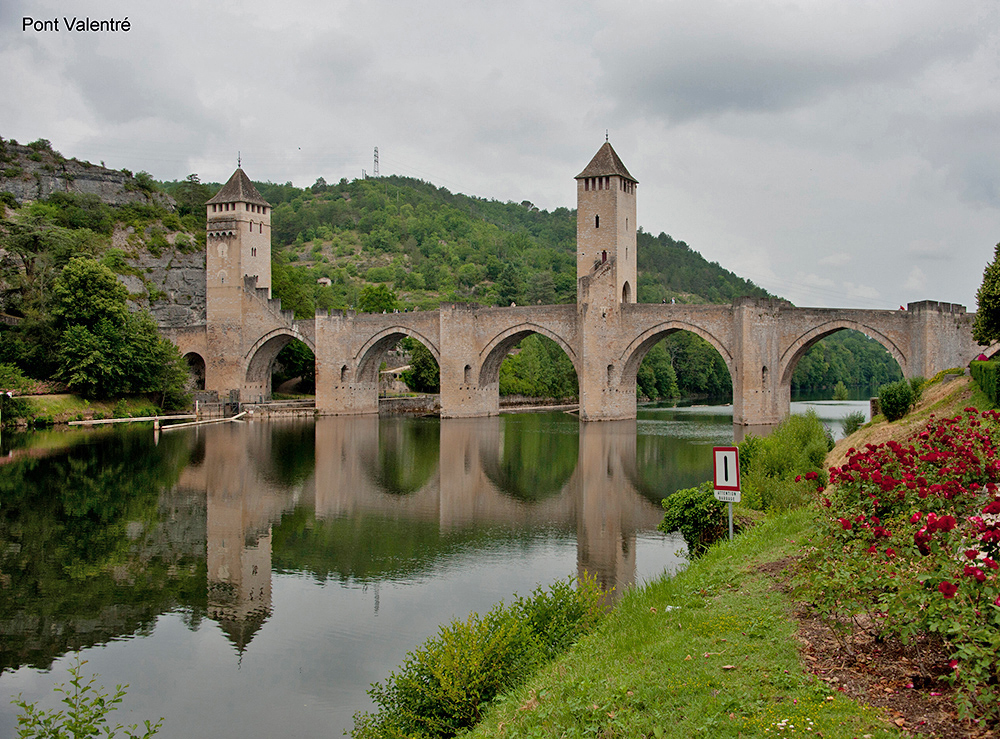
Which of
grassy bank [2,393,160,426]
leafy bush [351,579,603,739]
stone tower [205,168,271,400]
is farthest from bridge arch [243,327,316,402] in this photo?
leafy bush [351,579,603,739]

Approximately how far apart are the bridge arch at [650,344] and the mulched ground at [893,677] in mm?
29369

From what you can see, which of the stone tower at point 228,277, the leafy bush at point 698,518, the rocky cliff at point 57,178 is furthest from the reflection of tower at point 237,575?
the rocky cliff at point 57,178

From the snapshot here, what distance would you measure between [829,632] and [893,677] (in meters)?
0.88

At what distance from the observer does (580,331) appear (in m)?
37.0

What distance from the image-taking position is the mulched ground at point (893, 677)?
13.6 ft

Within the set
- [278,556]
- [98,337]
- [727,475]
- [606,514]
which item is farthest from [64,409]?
[727,475]

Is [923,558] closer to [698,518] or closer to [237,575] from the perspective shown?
[698,518]

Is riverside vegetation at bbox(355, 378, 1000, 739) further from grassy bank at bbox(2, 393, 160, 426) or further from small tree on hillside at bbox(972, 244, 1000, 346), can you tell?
grassy bank at bbox(2, 393, 160, 426)

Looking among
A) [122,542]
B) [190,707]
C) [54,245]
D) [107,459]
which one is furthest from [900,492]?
[54,245]

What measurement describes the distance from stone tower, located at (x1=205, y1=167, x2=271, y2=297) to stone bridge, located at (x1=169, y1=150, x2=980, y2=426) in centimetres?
7

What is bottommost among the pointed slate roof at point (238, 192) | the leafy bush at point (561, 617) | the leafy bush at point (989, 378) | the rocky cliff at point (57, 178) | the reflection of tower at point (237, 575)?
the reflection of tower at point (237, 575)

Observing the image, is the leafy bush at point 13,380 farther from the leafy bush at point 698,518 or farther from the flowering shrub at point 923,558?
the flowering shrub at point 923,558

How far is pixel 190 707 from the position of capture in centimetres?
786

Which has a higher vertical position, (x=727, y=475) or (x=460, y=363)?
(x=460, y=363)
